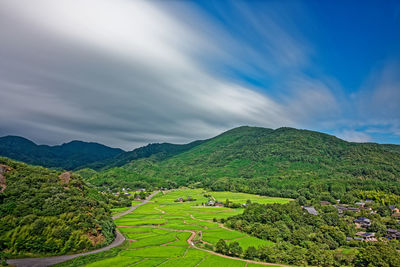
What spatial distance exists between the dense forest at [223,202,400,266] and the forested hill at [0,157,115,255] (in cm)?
2551

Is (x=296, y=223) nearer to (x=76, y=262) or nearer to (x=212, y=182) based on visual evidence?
(x=76, y=262)

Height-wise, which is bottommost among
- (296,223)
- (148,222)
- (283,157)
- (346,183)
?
(148,222)

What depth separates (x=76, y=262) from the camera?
3541cm

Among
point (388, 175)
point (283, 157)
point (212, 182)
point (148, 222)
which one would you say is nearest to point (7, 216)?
point (148, 222)

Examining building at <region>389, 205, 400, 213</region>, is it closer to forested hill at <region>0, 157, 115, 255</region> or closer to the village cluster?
the village cluster

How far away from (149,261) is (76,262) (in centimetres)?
1130

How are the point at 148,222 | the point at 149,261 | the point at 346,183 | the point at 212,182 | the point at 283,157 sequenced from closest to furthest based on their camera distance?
the point at 149,261 < the point at 148,222 < the point at 346,183 < the point at 212,182 < the point at 283,157

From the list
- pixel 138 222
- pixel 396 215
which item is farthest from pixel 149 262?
pixel 396 215

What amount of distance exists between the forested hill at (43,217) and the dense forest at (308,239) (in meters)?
25.5

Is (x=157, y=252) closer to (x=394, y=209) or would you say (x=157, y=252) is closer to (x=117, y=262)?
(x=117, y=262)

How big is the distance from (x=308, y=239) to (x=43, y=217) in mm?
54643

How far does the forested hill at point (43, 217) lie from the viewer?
36.8 metres

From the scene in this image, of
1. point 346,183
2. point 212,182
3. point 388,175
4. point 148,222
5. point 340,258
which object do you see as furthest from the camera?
point 212,182

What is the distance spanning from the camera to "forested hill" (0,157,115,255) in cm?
3675
